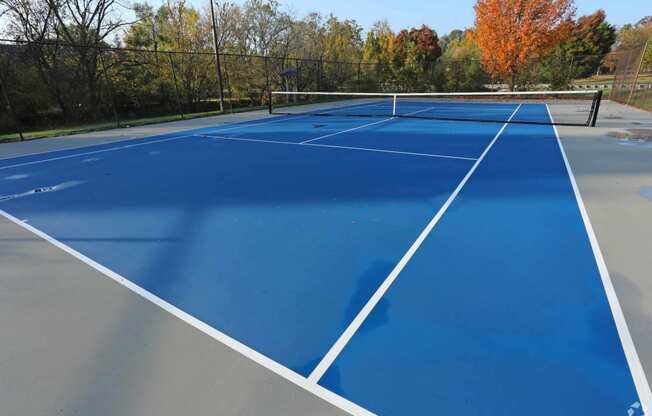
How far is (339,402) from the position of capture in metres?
1.84

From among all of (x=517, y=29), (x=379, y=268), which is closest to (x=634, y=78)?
(x=517, y=29)

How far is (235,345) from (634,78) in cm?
2305

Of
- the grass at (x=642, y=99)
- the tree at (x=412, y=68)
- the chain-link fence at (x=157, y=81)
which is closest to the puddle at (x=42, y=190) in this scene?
the chain-link fence at (x=157, y=81)

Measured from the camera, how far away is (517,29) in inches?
874

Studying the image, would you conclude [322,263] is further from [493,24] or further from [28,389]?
[493,24]

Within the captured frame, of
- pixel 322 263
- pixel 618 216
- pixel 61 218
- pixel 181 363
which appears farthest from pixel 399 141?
pixel 181 363

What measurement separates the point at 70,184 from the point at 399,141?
287 inches

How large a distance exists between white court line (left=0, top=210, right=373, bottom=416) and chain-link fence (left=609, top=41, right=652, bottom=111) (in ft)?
63.2

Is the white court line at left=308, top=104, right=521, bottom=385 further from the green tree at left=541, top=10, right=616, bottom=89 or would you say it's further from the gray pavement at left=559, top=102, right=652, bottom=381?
the green tree at left=541, top=10, right=616, bottom=89

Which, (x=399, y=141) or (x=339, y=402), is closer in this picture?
(x=339, y=402)

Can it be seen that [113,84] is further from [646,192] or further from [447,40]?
[447,40]

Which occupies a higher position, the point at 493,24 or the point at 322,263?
the point at 493,24

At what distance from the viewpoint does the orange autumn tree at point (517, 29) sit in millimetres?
21516

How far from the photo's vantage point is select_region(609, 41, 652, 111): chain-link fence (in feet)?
53.1
